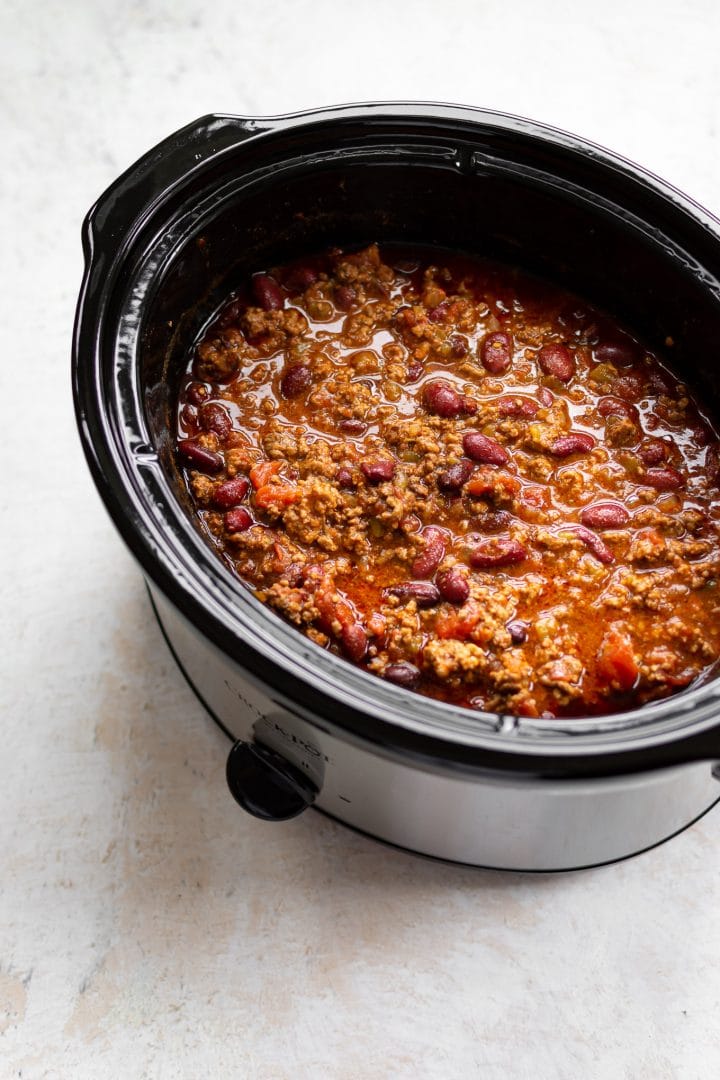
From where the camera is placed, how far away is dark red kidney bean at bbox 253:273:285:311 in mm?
3309

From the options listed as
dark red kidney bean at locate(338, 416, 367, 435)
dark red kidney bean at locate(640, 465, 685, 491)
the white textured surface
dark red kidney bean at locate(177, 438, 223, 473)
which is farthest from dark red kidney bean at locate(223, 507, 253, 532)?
dark red kidney bean at locate(640, 465, 685, 491)

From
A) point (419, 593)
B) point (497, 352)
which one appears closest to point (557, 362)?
point (497, 352)

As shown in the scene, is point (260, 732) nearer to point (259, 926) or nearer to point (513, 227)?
point (259, 926)

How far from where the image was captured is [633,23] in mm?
4422

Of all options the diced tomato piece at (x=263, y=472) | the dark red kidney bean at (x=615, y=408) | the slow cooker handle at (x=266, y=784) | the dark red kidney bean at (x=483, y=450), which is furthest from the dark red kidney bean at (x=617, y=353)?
the slow cooker handle at (x=266, y=784)

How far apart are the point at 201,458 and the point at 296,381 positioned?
14.1 inches

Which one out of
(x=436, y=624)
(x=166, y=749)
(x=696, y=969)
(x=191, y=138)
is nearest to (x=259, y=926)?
(x=166, y=749)

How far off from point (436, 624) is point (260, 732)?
1.63 ft

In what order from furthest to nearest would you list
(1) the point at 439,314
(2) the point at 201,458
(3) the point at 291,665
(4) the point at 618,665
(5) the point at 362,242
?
(5) the point at 362,242 < (1) the point at 439,314 < (2) the point at 201,458 < (4) the point at 618,665 < (3) the point at 291,665

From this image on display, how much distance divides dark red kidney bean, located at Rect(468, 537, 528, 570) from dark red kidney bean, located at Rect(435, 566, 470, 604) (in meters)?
0.07

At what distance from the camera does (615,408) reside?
320cm

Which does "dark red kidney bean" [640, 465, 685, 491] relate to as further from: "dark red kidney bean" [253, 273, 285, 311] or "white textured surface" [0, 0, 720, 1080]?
"dark red kidney bean" [253, 273, 285, 311]

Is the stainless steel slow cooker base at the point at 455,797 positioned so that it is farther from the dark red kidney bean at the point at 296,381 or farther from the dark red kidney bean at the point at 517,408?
the dark red kidney bean at the point at 517,408

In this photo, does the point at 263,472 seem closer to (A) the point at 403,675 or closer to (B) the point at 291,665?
(A) the point at 403,675
